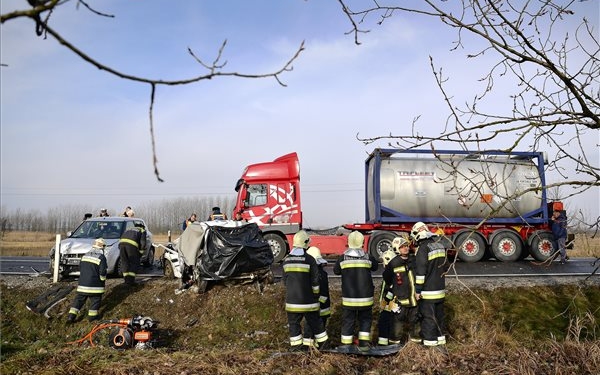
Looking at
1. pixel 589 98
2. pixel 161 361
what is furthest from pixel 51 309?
pixel 589 98

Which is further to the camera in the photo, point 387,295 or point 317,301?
point 387,295

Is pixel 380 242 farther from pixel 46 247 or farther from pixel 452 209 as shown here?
pixel 46 247

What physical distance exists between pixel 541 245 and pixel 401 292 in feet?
28.0

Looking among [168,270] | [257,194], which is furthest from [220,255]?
[257,194]

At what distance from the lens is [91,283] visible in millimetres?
9789

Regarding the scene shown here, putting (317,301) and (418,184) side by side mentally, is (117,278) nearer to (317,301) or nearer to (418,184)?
(317,301)

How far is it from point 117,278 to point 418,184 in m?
8.56

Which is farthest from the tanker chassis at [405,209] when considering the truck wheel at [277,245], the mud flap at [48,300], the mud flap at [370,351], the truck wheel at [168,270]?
the mud flap at [370,351]

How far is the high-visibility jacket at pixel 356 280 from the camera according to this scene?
7527 mm

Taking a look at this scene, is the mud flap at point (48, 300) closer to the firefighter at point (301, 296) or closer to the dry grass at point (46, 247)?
the firefighter at point (301, 296)

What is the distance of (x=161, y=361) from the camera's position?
241 inches

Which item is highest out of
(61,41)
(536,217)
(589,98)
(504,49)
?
(504,49)

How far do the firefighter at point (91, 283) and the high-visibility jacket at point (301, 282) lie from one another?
428 cm

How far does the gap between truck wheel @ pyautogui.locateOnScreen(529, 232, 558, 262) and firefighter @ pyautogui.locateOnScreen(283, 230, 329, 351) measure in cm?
930
